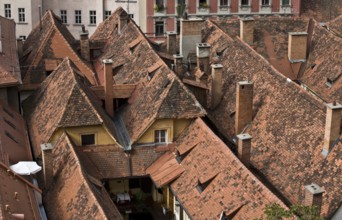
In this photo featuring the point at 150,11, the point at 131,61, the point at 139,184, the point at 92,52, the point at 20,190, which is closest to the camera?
the point at 20,190

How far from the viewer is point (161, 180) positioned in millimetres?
42312

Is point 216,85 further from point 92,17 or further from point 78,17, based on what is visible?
point 78,17

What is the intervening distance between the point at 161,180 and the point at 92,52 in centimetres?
2395

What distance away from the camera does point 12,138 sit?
44.1 metres

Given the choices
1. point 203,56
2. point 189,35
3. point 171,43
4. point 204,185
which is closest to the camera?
point 204,185

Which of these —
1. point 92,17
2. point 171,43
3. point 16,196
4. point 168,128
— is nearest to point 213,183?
point 168,128

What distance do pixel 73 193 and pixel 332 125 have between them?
48.7ft

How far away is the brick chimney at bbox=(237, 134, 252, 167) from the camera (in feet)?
132

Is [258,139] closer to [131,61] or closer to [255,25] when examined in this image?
[131,61]

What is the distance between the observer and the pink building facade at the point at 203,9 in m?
78.1

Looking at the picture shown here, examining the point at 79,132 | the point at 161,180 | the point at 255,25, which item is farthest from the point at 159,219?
the point at 255,25

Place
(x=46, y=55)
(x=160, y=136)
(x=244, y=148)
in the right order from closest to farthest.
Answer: (x=244, y=148) → (x=160, y=136) → (x=46, y=55)

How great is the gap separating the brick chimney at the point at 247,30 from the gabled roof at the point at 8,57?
64.6ft

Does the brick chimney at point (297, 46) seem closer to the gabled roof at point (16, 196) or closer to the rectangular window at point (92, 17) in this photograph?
the rectangular window at point (92, 17)
